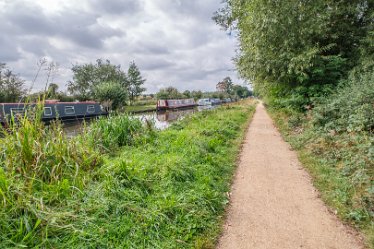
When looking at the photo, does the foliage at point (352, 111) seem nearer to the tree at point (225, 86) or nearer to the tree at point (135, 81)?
the tree at point (135, 81)

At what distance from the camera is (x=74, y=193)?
2.66 metres

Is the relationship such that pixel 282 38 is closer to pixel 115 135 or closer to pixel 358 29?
pixel 358 29

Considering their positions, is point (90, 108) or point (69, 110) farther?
point (90, 108)

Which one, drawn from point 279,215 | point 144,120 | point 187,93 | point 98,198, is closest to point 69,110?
point 144,120

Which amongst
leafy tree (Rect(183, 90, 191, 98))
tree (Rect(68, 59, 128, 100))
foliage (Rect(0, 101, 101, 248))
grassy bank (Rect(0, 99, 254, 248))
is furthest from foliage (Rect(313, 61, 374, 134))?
leafy tree (Rect(183, 90, 191, 98))

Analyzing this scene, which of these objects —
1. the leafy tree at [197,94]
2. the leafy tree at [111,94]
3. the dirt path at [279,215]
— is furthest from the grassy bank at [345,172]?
the leafy tree at [197,94]

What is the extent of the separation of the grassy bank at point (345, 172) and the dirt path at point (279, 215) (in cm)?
15

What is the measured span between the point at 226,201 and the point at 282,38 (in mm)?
6781

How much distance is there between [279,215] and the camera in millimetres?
2789

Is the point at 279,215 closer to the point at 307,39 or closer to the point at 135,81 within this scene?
the point at 307,39

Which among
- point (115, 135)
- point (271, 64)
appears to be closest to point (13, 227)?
point (115, 135)

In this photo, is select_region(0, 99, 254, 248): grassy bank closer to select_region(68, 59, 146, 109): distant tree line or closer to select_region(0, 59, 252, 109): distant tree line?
select_region(0, 59, 252, 109): distant tree line

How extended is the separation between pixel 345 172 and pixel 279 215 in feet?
5.00

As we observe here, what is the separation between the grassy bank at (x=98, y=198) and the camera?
7.02 ft
